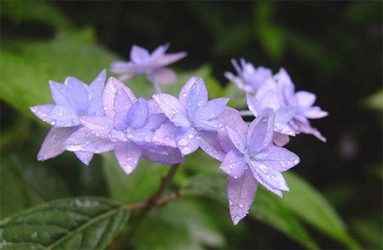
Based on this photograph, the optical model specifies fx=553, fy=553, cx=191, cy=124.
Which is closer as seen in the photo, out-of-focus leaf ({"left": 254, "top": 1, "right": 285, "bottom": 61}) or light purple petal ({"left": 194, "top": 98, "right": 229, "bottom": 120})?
light purple petal ({"left": 194, "top": 98, "right": 229, "bottom": 120})

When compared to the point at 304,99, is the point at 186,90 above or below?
above

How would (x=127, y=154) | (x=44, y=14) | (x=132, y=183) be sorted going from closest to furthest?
(x=127, y=154) < (x=132, y=183) < (x=44, y=14)

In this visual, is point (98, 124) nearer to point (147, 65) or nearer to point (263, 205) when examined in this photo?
point (147, 65)

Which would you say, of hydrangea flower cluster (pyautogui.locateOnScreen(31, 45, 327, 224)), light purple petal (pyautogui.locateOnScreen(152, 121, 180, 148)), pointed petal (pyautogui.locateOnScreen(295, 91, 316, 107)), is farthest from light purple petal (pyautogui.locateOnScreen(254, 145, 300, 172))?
pointed petal (pyautogui.locateOnScreen(295, 91, 316, 107))

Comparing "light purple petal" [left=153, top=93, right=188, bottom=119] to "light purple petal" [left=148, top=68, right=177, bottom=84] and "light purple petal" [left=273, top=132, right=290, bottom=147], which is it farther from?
"light purple petal" [left=148, top=68, right=177, bottom=84]

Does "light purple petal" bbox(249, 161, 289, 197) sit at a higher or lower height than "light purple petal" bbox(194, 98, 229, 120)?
lower

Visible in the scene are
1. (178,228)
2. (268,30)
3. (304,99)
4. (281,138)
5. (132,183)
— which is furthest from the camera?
(268,30)

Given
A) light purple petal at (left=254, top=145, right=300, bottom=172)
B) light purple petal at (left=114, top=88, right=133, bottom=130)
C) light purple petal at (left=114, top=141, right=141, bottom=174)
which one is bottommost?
light purple petal at (left=254, top=145, right=300, bottom=172)

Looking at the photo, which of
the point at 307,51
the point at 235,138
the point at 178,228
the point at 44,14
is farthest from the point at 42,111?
the point at 307,51

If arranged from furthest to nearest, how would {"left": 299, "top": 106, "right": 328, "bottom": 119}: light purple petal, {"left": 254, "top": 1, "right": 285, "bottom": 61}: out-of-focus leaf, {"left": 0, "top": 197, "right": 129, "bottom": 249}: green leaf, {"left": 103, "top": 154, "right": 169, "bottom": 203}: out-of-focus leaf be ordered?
{"left": 254, "top": 1, "right": 285, "bottom": 61}: out-of-focus leaf → {"left": 103, "top": 154, "right": 169, "bottom": 203}: out-of-focus leaf → {"left": 299, "top": 106, "right": 328, "bottom": 119}: light purple petal → {"left": 0, "top": 197, "right": 129, "bottom": 249}: green leaf
